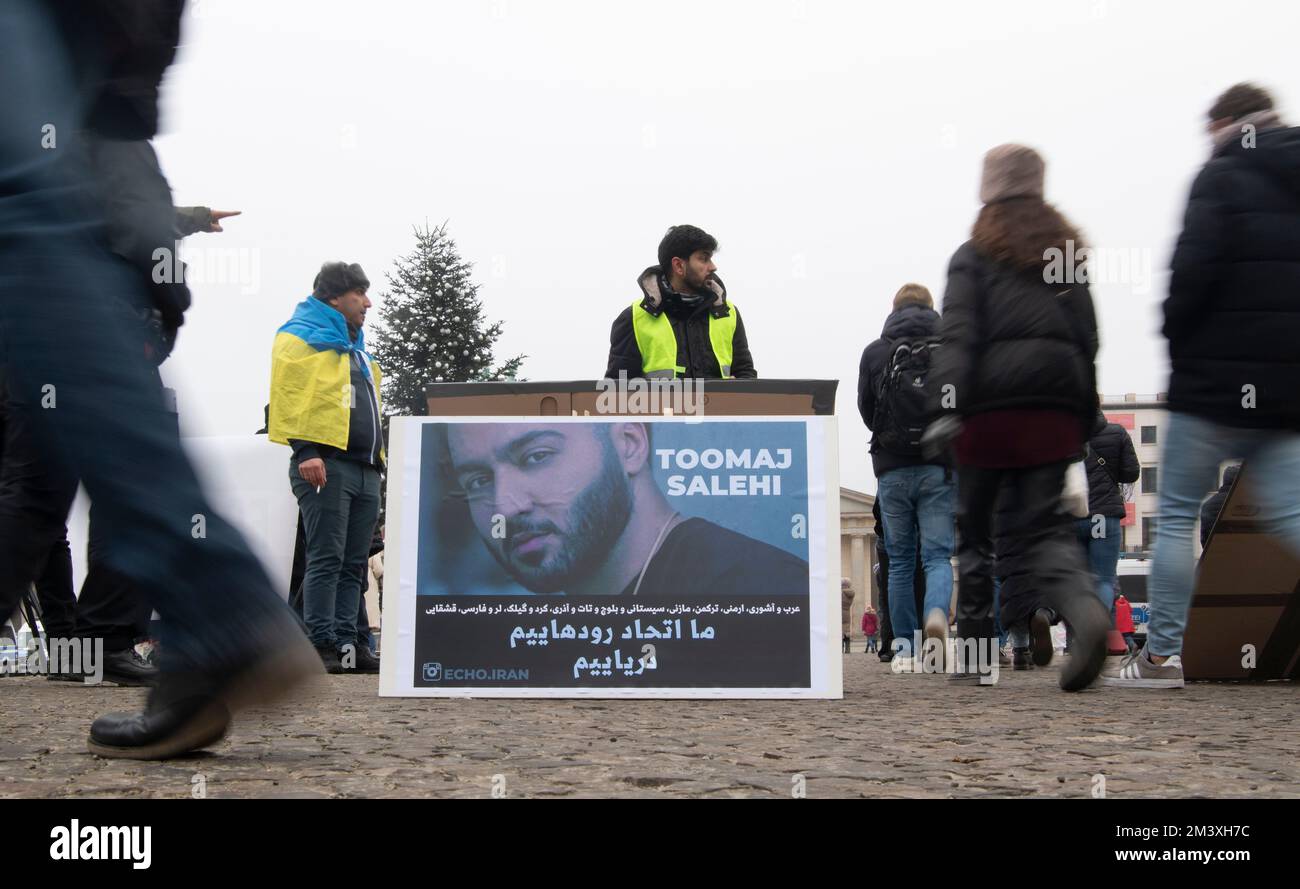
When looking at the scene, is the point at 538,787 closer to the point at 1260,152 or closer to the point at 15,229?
the point at 15,229

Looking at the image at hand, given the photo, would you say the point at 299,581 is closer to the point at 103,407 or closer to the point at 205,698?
the point at 205,698

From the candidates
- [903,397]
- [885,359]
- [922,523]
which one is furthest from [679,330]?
[922,523]

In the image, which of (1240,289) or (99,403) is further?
(1240,289)

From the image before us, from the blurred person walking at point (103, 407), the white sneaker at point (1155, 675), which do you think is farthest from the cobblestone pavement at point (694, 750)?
the white sneaker at point (1155, 675)

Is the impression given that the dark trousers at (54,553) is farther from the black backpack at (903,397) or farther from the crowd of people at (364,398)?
the black backpack at (903,397)

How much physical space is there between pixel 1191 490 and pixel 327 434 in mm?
4309

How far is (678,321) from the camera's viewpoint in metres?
6.91

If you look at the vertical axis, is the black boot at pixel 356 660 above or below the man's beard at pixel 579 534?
below

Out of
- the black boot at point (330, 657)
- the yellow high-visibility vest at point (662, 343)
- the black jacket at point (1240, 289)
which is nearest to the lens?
the black jacket at point (1240, 289)

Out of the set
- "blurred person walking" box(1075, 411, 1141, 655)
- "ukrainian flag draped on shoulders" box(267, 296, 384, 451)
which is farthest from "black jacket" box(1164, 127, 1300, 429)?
"ukrainian flag draped on shoulders" box(267, 296, 384, 451)

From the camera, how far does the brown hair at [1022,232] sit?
529 centimetres

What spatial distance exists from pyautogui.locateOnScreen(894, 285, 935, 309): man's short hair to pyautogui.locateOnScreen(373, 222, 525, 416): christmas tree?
38934 millimetres

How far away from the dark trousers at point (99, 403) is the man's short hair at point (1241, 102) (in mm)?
4354
